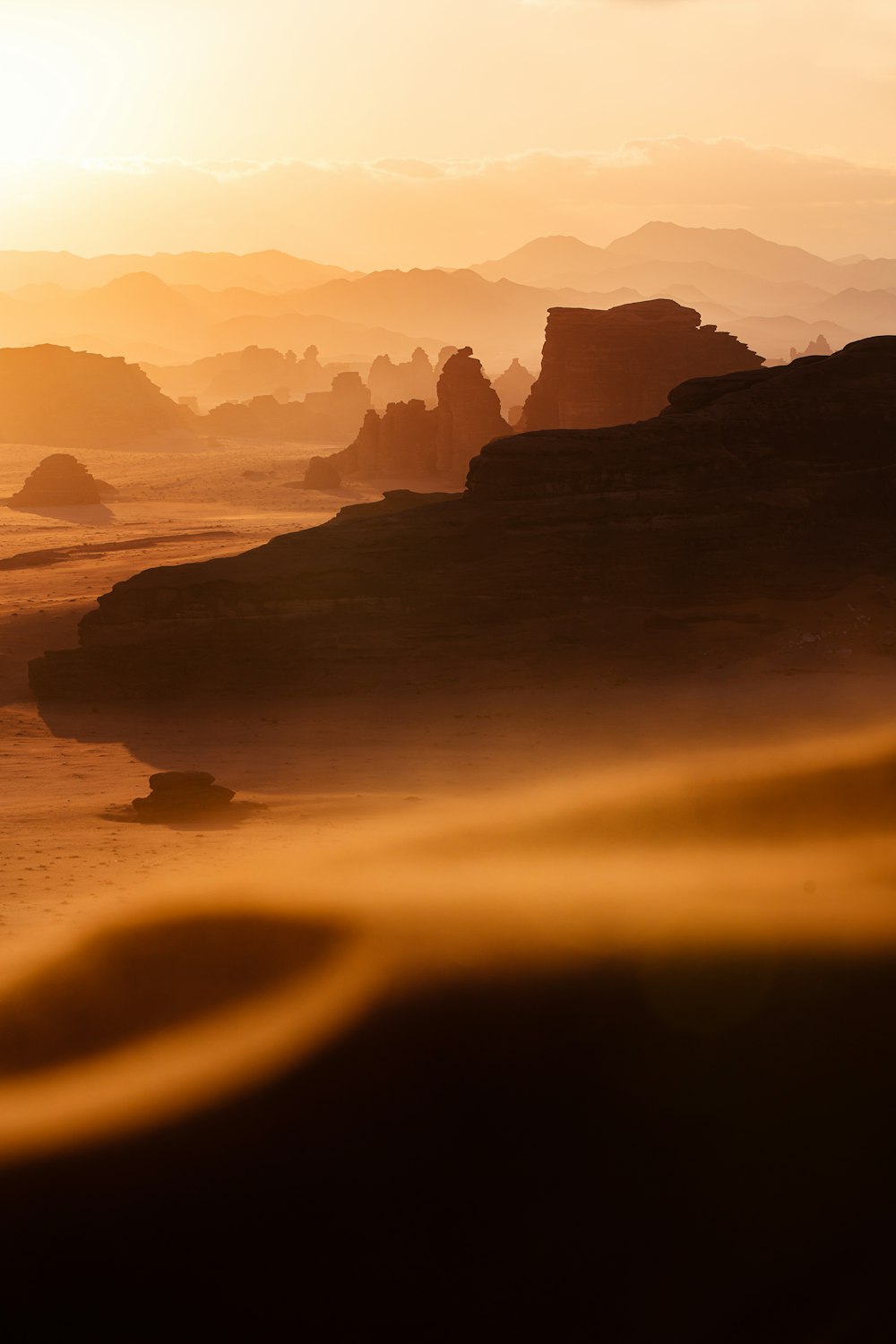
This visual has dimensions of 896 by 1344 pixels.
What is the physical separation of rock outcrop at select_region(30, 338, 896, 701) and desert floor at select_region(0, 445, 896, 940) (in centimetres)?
97

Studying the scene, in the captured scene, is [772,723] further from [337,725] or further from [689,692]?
[337,725]

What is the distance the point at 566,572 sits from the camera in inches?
1033

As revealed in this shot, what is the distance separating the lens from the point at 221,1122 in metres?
7.96

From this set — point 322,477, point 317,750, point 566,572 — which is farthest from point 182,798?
point 322,477

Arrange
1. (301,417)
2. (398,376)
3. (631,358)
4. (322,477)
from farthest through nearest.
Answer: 1. (398,376)
2. (301,417)
3. (322,477)
4. (631,358)

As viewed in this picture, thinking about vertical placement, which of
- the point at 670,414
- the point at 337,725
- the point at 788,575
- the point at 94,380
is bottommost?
the point at 337,725

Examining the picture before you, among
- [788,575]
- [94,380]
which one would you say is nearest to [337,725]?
[788,575]

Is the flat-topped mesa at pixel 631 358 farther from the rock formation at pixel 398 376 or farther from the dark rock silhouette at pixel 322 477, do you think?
the rock formation at pixel 398 376

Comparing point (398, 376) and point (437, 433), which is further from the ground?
point (398, 376)

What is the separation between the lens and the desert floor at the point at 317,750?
583 inches

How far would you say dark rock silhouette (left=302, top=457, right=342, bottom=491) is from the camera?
7188 centimetres

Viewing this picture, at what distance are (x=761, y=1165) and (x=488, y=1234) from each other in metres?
1.72

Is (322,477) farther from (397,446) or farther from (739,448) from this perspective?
(739,448)

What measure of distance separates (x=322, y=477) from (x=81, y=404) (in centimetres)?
5465
